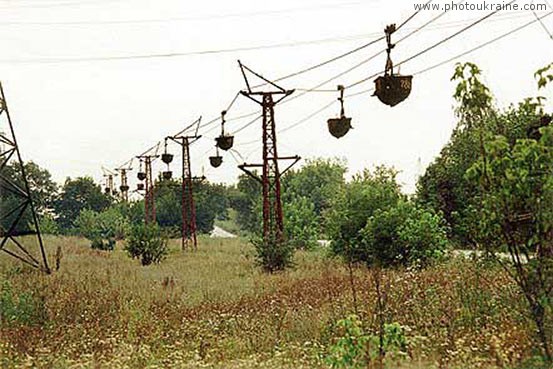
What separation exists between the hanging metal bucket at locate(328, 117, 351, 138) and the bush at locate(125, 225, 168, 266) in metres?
18.2

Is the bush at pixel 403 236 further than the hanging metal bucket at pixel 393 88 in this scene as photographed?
Yes

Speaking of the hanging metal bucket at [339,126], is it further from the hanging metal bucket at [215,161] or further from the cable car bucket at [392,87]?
the hanging metal bucket at [215,161]

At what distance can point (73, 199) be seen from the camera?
97.1 m

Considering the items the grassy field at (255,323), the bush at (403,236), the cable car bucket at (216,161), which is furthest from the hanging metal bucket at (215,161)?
the grassy field at (255,323)

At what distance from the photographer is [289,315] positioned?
42.0ft

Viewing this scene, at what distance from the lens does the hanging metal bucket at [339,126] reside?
1606 centimetres

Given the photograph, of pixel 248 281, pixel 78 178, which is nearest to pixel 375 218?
pixel 248 281

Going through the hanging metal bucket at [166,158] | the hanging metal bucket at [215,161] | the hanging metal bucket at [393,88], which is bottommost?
the hanging metal bucket at [393,88]

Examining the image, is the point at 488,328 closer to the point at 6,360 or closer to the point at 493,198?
the point at 493,198

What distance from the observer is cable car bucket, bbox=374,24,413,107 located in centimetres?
1168

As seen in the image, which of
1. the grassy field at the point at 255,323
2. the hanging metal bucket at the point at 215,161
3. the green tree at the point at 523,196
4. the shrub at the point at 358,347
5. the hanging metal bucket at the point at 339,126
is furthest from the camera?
the hanging metal bucket at the point at 215,161

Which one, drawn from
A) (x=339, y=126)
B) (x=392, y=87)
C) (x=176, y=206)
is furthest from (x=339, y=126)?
(x=176, y=206)

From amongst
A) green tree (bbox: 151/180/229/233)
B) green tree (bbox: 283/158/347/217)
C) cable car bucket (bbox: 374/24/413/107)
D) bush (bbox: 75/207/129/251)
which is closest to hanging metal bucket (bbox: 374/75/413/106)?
cable car bucket (bbox: 374/24/413/107)

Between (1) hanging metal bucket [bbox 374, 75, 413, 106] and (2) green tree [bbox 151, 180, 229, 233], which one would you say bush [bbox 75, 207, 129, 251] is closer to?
(2) green tree [bbox 151, 180, 229, 233]
